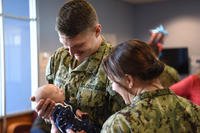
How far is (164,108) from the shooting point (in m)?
1.23

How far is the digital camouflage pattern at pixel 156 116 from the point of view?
3.89 feet

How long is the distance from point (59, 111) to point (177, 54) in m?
6.73

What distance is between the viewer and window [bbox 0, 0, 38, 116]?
501cm

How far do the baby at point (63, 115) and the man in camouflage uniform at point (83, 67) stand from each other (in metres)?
0.03

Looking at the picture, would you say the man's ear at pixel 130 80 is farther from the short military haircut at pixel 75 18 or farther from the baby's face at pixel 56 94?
the baby's face at pixel 56 94

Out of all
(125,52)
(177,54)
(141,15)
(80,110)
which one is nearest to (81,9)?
(125,52)

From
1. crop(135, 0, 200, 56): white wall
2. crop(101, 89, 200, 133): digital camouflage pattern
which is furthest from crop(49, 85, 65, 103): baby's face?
crop(135, 0, 200, 56): white wall

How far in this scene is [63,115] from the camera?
1.53m

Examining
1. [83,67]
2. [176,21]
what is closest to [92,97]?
[83,67]

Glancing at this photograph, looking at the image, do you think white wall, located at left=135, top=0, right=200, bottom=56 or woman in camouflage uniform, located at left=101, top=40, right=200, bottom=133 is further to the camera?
white wall, located at left=135, top=0, right=200, bottom=56

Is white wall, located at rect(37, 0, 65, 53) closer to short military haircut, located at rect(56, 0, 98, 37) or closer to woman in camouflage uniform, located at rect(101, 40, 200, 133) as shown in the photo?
short military haircut, located at rect(56, 0, 98, 37)

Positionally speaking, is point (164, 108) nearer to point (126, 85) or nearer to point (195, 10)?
point (126, 85)

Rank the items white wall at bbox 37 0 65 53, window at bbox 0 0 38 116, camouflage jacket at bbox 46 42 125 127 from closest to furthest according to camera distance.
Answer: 1. camouflage jacket at bbox 46 42 125 127
2. window at bbox 0 0 38 116
3. white wall at bbox 37 0 65 53

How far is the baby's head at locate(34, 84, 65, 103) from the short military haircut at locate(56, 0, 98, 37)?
0.29 metres
